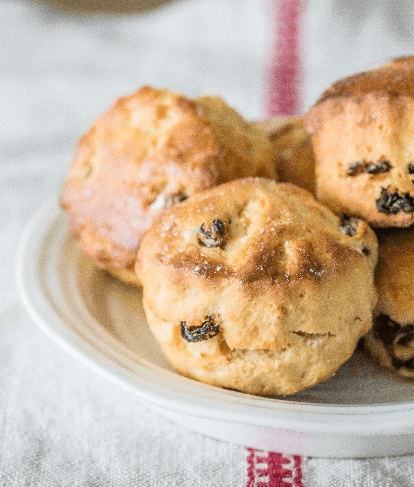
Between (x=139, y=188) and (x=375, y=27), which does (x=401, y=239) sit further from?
(x=375, y=27)

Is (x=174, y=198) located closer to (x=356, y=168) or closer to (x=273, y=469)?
(x=356, y=168)

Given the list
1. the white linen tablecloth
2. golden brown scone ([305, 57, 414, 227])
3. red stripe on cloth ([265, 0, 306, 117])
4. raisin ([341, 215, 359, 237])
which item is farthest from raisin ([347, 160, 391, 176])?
red stripe on cloth ([265, 0, 306, 117])

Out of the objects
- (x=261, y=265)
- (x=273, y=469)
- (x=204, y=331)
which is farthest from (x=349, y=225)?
(x=273, y=469)

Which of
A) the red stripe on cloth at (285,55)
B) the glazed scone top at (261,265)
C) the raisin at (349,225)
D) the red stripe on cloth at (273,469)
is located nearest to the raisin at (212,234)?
the glazed scone top at (261,265)

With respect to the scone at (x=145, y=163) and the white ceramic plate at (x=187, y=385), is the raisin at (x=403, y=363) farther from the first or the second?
the scone at (x=145, y=163)

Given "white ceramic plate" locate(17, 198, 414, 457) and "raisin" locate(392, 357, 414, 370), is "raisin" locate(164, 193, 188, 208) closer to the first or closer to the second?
"white ceramic plate" locate(17, 198, 414, 457)

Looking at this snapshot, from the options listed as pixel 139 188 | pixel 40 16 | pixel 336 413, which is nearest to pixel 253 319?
pixel 336 413
